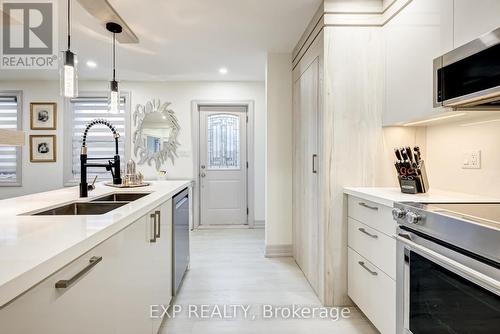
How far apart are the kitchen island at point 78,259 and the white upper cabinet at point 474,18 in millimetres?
1808

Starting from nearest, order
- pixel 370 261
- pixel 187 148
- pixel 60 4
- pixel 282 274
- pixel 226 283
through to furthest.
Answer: pixel 370 261 < pixel 60 4 < pixel 226 283 < pixel 282 274 < pixel 187 148

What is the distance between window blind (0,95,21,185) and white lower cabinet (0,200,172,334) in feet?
13.7

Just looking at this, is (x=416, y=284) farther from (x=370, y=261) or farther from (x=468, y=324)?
(x=370, y=261)

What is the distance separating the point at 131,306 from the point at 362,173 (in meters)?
1.77

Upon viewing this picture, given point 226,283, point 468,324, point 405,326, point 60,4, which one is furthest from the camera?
point 226,283

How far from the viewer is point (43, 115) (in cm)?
472

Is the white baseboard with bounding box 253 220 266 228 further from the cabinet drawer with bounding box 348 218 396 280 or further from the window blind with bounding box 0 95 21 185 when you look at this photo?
the window blind with bounding box 0 95 21 185

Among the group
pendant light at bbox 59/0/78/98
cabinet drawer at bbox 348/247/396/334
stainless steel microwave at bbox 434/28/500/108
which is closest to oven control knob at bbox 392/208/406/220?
cabinet drawer at bbox 348/247/396/334

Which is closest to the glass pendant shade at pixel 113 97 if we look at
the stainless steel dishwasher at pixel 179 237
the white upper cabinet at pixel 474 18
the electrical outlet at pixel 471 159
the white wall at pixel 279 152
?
the stainless steel dishwasher at pixel 179 237

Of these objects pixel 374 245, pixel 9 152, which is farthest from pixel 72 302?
pixel 9 152

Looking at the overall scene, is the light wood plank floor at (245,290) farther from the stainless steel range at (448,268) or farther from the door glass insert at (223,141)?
the door glass insert at (223,141)

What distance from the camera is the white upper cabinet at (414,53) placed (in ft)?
5.40

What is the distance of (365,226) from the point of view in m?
1.95

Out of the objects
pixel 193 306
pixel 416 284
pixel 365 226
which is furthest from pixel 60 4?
pixel 416 284
